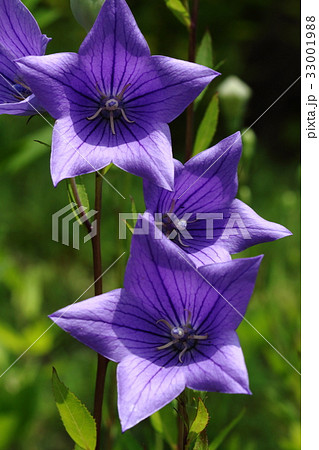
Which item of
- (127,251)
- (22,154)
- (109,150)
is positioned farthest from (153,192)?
(22,154)

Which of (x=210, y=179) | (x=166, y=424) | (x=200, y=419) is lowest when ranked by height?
(x=166, y=424)

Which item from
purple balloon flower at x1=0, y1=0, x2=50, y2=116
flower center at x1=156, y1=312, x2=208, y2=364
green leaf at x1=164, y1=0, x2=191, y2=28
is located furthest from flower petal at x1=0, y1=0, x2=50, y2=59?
flower center at x1=156, y1=312, x2=208, y2=364

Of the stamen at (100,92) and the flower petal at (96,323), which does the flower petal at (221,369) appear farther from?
the stamen at (100,92)

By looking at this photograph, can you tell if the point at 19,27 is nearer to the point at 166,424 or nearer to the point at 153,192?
the point at 153,192

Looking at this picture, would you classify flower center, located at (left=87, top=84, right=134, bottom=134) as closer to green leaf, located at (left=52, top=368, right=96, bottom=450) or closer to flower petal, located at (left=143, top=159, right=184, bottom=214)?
flower petal, located at (left=143, top=159, right=184, bottom=214)

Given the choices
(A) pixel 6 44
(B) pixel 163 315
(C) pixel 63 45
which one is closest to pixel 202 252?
(B) pixel 163 315

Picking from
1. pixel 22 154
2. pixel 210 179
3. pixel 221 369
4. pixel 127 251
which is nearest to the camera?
pixel 221 369

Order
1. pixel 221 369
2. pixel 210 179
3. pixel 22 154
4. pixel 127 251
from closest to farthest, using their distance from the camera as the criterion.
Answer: pixel 221 369 < pixel 210 179 < pixel 127 251 < pixel 22 154
